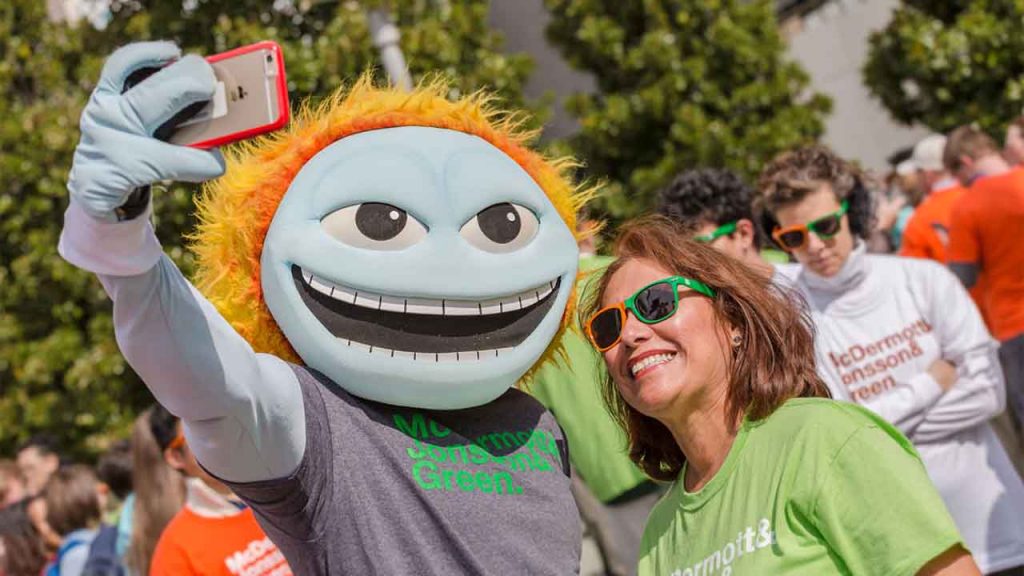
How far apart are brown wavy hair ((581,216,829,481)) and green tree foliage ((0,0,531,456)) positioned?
14.8 feet

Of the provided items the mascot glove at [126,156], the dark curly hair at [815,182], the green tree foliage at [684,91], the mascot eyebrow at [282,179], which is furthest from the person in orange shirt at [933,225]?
the mascot glove at [126,156]

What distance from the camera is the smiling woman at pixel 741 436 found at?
6.59 feet

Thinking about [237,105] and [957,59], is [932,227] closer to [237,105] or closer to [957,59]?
[957,59]

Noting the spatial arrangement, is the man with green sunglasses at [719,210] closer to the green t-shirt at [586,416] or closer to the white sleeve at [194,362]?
the green t-shirt at [586,416]

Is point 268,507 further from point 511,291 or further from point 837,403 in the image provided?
point 837,403

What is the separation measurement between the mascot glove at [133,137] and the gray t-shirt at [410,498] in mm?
727

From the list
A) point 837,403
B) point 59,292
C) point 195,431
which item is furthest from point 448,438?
point 59,292

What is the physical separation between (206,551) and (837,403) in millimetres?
1995

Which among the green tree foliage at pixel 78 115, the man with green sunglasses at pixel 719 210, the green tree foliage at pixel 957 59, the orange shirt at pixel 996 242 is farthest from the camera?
the green tree foliage at pixel 957 59

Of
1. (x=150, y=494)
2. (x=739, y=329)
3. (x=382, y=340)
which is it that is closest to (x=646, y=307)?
(x=739, y=329)

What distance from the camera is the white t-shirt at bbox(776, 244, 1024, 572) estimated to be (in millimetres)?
3541

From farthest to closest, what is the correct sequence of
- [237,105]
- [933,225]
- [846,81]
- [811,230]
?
[846,81] < [933,225] < [811,230] < [237,105]

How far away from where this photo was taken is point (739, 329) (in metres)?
2.52

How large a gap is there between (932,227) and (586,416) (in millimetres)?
3216
